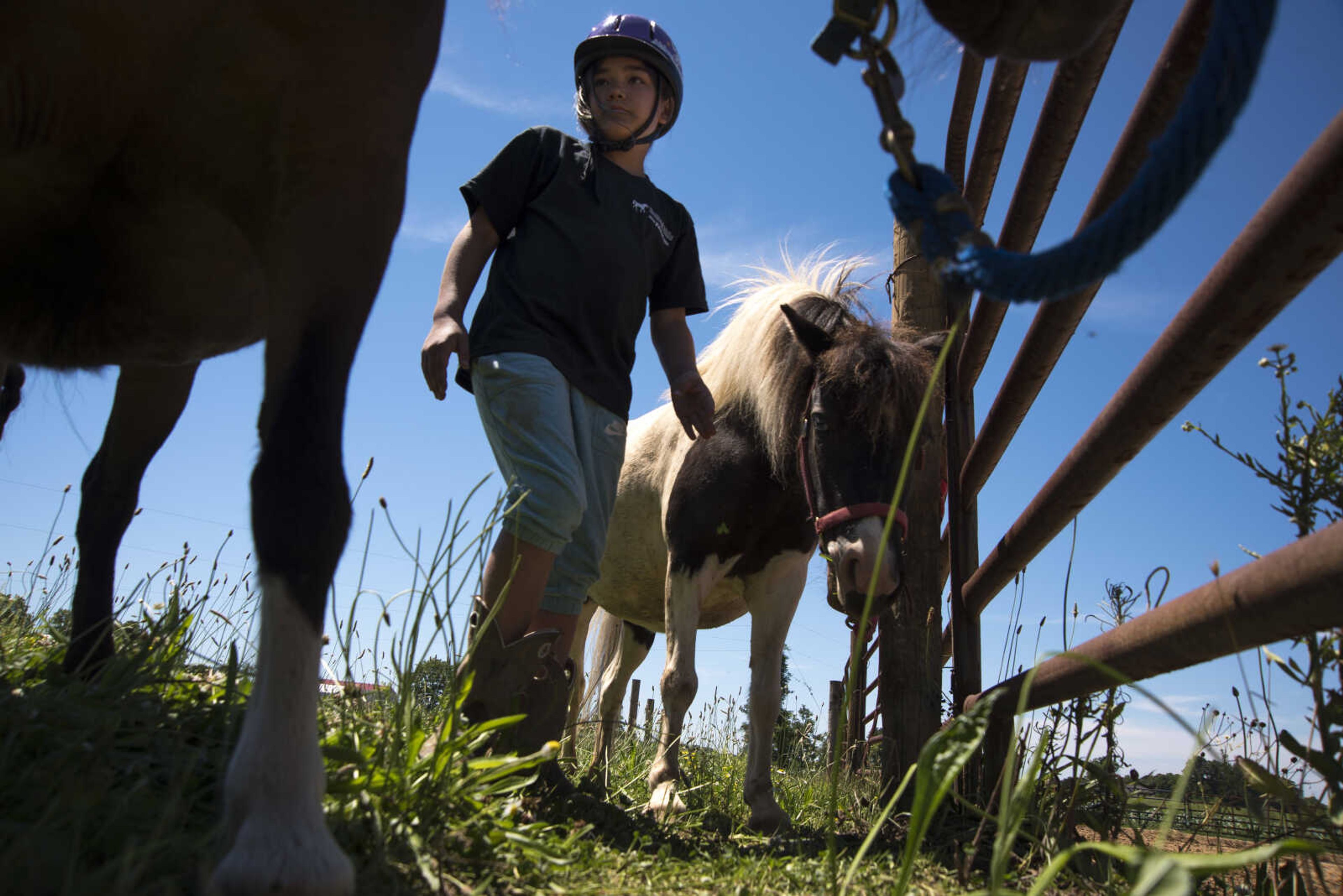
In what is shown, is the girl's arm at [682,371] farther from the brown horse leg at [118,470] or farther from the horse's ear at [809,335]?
the brown horse leg at [118,470]

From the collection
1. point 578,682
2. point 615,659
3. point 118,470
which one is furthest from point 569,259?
point 615,659

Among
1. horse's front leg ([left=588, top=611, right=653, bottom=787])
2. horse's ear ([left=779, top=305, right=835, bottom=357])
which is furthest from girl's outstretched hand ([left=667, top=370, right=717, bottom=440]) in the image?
horse's front leg ([left=588, top=611, right=653, bottom=787])

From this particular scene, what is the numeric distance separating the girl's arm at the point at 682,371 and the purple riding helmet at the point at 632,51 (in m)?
0.66

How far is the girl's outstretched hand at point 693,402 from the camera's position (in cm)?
321

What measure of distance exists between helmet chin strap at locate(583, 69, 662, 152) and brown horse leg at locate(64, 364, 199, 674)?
1.57 m

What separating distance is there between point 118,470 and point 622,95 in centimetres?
203

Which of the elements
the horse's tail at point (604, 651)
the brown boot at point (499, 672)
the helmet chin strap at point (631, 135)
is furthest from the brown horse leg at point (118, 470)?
the horse's tail at point (604, 651)

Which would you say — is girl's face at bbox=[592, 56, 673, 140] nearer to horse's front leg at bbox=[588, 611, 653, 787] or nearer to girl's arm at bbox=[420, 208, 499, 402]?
girl's arm at bbox=[420, 208, 499, 402]

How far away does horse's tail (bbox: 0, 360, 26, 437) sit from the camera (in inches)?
105

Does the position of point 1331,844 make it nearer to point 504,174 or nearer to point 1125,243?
point 1125,243

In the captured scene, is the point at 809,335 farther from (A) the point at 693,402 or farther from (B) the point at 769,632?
(B) the point at 769,632

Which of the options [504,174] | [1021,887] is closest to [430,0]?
[504,174]

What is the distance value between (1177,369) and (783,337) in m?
2.78

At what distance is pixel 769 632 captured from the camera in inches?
156
